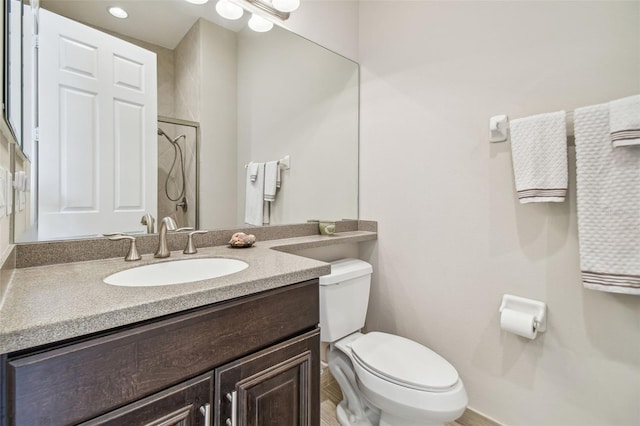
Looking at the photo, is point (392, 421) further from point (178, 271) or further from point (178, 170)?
point (178, 170)

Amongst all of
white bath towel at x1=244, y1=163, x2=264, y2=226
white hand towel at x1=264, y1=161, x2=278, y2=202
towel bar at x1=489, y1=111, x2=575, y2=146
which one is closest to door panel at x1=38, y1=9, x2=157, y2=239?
white bath towel at x1=244, y1=163, x2=264, y2=226

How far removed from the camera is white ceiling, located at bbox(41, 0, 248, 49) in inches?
39.1

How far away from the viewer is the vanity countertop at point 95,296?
51 centimetres

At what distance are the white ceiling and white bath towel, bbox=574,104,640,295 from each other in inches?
63.2

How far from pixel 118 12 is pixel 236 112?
0.55 m

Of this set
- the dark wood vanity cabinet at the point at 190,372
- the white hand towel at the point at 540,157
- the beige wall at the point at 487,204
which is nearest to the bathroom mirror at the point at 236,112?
the beige wall at the point at 487,204

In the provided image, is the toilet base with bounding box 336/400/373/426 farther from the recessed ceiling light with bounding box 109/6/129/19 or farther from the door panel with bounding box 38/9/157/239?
the recessed ceiling light with bounding box 109/6/129/19

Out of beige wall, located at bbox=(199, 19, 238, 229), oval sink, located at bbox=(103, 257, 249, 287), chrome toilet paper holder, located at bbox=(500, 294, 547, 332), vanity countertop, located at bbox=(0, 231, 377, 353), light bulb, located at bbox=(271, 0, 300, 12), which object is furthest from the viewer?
light bulb, located at bbox=(271, 0, 300, 12)

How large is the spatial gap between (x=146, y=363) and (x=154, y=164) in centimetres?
82

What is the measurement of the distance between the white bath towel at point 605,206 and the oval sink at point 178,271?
1.21m

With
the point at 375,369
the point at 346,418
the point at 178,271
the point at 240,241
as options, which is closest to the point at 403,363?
the point at 375,369

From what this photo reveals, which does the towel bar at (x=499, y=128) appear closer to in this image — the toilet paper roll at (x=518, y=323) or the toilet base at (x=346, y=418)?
the toilet paper roll at (x=518, y=323)

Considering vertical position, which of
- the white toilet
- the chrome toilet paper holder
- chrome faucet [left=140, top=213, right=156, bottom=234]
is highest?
chrome faucet [left=140, top=213, right=156, bottom=234]

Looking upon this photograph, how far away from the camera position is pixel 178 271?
1.04m
